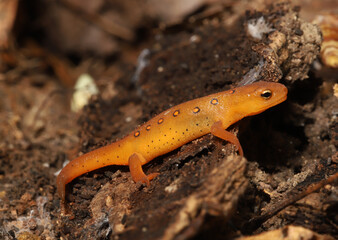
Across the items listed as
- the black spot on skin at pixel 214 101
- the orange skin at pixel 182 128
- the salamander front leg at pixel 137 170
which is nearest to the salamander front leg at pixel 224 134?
the orange skin at pixel 182 128

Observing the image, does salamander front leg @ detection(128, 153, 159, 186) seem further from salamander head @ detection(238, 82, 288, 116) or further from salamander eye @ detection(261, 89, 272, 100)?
salamander eye @ detection(261, 89, 272, 100)

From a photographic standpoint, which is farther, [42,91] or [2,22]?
Result: [42,91]

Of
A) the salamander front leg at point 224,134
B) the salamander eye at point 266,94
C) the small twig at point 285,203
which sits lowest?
the small twig at point 285,203

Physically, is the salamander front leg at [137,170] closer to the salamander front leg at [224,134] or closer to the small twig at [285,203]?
the salamander front leg at [224,134]

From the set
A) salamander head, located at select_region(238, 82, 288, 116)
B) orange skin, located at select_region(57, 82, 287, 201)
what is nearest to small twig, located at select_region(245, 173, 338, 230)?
orange skin, located at select_region(57, 82, 287, 201)

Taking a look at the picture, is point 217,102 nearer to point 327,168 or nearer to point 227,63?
point 227,63

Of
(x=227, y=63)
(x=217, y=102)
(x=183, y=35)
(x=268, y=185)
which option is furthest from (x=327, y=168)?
(x=183, y=35)
